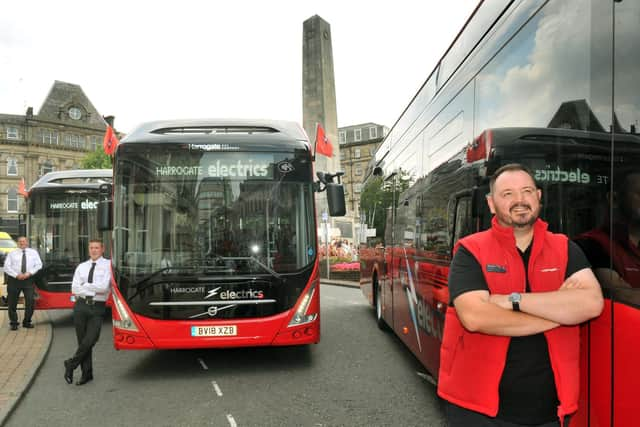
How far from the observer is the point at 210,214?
6137 mm

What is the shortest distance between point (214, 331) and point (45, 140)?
210ft

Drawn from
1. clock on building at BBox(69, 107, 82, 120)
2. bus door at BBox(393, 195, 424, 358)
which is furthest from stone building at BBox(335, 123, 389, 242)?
bus door at BBox(393, 195, 424, 358)

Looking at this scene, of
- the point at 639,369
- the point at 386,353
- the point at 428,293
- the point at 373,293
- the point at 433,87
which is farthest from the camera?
the point at 373,293

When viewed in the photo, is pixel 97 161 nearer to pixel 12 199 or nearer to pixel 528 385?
pixel 12 199

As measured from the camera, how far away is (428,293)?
512 centimetres

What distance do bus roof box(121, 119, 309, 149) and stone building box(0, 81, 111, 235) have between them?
56.9 m

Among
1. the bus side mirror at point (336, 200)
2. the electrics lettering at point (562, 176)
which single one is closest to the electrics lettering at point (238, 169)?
the bus side mirror at point (336, 200)

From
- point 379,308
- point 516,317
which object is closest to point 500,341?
point 516,317

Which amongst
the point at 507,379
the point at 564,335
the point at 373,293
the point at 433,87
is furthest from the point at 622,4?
the point at 373,293

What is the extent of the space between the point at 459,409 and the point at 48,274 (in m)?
10.1

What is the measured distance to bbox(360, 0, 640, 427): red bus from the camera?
2.14m

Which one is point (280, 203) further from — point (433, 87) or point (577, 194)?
point (577, 194)

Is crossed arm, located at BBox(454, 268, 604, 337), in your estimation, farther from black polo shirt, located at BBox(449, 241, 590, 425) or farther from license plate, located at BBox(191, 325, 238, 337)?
license plate, located at BBox(191, 325, 238, 337)

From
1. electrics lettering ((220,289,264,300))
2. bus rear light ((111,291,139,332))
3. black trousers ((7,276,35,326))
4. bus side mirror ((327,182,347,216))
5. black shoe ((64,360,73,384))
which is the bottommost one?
black shoe ((64,360,73,384))
